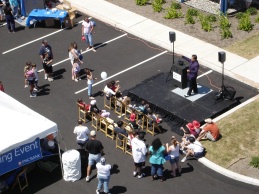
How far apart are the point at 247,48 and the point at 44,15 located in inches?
365

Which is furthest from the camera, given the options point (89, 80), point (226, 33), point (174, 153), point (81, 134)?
point (226, 33)

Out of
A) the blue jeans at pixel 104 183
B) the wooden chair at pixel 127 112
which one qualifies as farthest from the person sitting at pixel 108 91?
the blue jeans at pixel 104 183

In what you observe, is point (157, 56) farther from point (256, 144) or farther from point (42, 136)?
point (42, 136)

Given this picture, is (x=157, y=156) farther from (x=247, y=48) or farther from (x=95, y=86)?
(x=247, y=48)

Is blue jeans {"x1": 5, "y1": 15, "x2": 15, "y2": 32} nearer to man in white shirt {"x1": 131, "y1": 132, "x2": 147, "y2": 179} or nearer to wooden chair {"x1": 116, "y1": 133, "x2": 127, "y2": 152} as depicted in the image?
wooden chair {"x1": 116, "y1": 133, "x2": 127, "y2": 152}

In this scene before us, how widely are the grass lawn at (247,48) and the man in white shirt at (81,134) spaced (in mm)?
8460

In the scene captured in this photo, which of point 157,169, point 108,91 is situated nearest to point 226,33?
point 108,91

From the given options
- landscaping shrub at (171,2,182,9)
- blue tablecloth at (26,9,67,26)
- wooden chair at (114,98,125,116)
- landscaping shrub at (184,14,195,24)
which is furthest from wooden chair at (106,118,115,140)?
landscaping shrub at (171,2,182,9)

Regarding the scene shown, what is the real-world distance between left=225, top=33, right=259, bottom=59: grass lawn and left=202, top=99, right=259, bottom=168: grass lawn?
3.81m

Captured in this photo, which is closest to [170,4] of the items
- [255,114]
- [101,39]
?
[101,39]

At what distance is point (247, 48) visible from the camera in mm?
26703

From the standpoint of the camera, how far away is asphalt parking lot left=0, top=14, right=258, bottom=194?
64.7 ft

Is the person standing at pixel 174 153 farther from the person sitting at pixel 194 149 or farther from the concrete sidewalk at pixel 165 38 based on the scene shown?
the concrete sidewalk at pixel 165 38

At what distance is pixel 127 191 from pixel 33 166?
3096 mm
